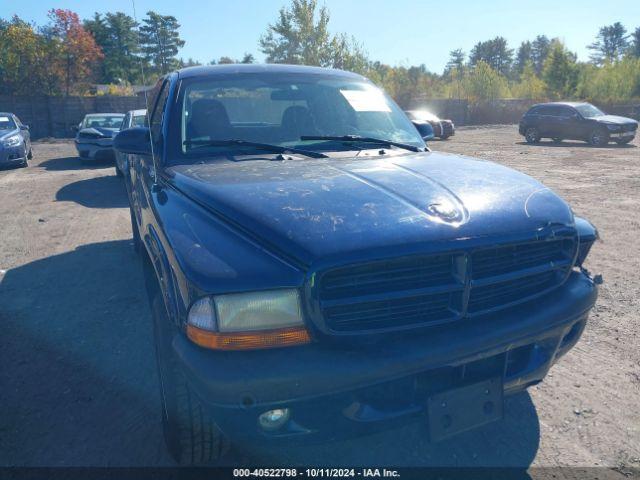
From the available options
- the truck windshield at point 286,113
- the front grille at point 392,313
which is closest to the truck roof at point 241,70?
the truck windshield at point 286,113

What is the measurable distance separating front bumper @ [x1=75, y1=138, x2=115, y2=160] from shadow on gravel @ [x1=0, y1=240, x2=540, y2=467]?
9648mm

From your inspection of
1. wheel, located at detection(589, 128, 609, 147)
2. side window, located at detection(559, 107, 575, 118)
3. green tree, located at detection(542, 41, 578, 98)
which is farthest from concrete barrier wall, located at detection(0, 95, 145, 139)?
green tree, located at detection(542, 41, 578, 98)

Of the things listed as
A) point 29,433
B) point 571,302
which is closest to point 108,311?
point 29,433

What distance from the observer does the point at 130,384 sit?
10.1 feet

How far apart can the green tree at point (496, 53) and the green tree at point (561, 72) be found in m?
72.1

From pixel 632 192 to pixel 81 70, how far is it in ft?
117

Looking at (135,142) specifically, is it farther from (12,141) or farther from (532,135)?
(532,135)

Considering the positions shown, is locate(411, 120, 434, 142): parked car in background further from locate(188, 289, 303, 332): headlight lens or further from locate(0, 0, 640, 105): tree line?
locate(0, 0, 640, 105): tree line

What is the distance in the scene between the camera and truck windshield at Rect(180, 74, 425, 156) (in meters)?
3.09

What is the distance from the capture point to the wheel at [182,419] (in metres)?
2.03

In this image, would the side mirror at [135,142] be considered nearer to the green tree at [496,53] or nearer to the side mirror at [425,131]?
the side mirror at [425,131]

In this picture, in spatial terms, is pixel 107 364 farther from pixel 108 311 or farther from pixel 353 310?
pixel 353 310

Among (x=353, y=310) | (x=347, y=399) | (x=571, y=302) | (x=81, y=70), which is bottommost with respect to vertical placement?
(x=347, y=399)

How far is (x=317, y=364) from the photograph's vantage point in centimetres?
174
